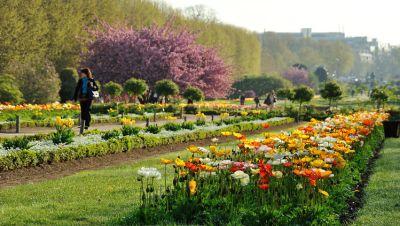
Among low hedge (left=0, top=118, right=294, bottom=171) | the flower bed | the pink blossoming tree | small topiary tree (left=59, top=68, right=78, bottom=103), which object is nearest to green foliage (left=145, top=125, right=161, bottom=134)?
low hedge (left=0, top=118, right=294, bottom=171)

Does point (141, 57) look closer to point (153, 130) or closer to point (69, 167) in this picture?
point (153, 130)

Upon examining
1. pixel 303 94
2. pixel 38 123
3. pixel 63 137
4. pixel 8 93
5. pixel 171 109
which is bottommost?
pixel 38 123

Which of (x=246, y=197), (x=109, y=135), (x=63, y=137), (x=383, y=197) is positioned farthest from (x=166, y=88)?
(x=246, y=197)

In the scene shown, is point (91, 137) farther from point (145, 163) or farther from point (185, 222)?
point (185, 222)

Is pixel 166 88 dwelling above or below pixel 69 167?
above

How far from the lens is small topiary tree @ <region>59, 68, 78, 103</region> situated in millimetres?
38094

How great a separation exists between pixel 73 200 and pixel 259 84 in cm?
6575

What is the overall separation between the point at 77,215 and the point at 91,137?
7.75 metres

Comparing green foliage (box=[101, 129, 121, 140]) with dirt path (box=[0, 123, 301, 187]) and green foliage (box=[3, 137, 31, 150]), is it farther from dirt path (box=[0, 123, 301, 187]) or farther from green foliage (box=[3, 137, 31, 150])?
green foliage (box=[3, 137, 31, 150])

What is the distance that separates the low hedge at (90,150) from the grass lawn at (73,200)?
1.13 meters

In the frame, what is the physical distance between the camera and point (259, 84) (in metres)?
73.8

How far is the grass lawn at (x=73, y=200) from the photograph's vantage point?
24.9ft

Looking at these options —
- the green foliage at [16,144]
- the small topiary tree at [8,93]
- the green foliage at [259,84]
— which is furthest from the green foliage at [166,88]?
the green foliage at [259,84]

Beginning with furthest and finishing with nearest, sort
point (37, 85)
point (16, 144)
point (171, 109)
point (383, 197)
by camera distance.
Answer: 1. point (37, 85)
2. point (171, 109)
3. point (16, 144)
4. point (383, 197)
